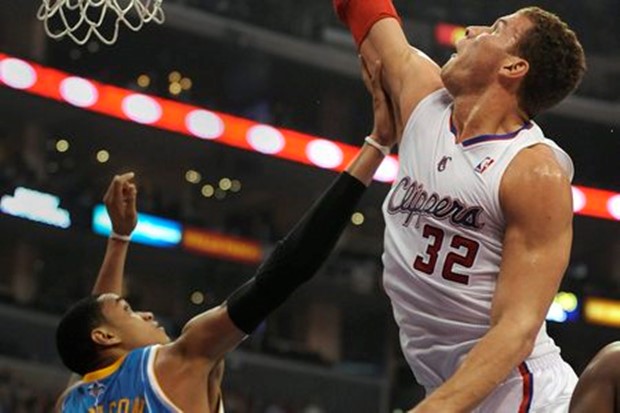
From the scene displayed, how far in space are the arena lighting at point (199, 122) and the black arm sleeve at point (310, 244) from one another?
1413 cm

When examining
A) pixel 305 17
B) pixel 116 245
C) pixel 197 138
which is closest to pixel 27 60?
pixel 197 138

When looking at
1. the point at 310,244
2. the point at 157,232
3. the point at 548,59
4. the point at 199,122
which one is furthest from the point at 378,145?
the point at 199,122

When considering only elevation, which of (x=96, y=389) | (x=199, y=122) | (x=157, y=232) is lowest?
(x=157, y=232)

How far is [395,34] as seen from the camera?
3.54 m

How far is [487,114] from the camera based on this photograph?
3.21 metres

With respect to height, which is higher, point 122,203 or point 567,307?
point 122,203

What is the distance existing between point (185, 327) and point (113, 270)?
2.63ft

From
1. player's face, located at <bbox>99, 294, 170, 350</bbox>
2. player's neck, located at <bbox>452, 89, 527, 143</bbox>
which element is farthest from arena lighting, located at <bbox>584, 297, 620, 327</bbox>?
player's neck, located at <bbox>452, 89, 527, 143</bbox>

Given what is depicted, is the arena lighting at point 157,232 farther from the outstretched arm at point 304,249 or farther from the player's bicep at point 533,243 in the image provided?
the player's bicep at point 533,243

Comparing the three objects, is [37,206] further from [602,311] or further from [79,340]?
[79,340]

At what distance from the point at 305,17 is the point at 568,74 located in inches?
660

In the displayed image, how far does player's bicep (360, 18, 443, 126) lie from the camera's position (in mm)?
3412

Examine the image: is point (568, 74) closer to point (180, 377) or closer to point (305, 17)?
point (180, 377)

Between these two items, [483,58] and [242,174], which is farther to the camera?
[242,174]
